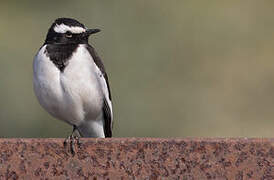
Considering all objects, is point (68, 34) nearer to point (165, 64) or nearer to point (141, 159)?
point (141, 159)

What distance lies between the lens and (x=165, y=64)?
1136 centimetres

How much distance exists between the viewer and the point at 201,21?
12070 millimetres

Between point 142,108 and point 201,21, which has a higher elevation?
point 201,21

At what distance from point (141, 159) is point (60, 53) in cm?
Result: 203

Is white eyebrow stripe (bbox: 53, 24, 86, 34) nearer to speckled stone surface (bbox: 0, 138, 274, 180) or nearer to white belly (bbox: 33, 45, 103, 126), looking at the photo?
white belly (bbox: 33, 45, 103, 126)

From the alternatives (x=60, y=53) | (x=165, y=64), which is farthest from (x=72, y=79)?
(x=165, y=64)

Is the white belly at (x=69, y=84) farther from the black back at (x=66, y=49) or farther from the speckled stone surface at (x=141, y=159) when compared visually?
the speckled stone surface at (x=141, y=159)

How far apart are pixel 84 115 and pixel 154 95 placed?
5.37m

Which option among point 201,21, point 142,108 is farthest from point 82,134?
point 201,21

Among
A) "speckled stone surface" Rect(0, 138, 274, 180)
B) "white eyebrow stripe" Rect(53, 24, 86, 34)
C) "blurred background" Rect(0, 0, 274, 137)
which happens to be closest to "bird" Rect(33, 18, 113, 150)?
"white eyebrow stripe" Rect(53, 24, 86, 34)

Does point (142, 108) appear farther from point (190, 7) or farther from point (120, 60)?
point (190, 7)

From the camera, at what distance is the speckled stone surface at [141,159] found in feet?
10.1

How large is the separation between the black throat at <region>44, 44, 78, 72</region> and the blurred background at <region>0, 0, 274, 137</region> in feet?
13.2

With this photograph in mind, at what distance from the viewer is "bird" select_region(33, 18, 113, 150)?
16.2 feet
